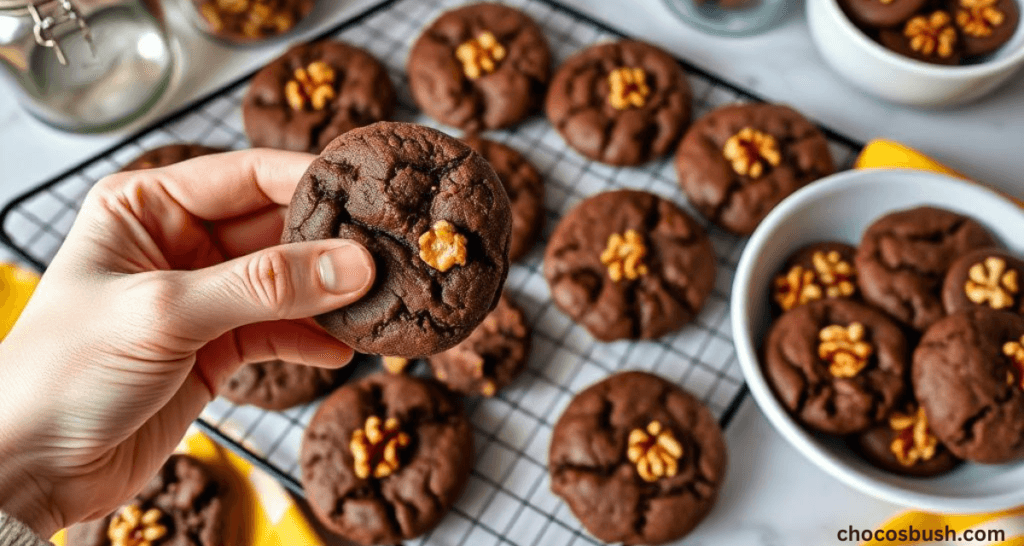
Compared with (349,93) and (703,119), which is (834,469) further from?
(349,93)

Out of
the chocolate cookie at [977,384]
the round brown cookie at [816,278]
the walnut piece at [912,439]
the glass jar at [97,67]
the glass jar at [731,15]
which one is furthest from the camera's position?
the glass jar at [731,15]

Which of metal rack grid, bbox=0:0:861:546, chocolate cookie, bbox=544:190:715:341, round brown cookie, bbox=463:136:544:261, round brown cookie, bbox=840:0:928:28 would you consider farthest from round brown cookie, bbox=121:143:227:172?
round brown cookie, bbox=840:0:928:28

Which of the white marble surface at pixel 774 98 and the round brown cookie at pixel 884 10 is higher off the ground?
the round brown cookie at pixel 884 10

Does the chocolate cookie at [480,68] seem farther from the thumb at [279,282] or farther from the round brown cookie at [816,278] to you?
the thumb at [279,282]

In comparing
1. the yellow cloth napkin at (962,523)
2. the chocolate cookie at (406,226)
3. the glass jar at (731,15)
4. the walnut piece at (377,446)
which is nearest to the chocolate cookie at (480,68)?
the glass jar at (731,15)

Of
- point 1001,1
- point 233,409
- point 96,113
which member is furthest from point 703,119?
point 96,113

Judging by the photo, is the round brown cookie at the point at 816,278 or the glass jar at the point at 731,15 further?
the glass jar at the point at 731,15

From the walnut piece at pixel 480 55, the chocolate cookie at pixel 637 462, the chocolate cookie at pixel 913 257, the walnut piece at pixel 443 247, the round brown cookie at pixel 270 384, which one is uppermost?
the walnut piece at pixel 443 247
